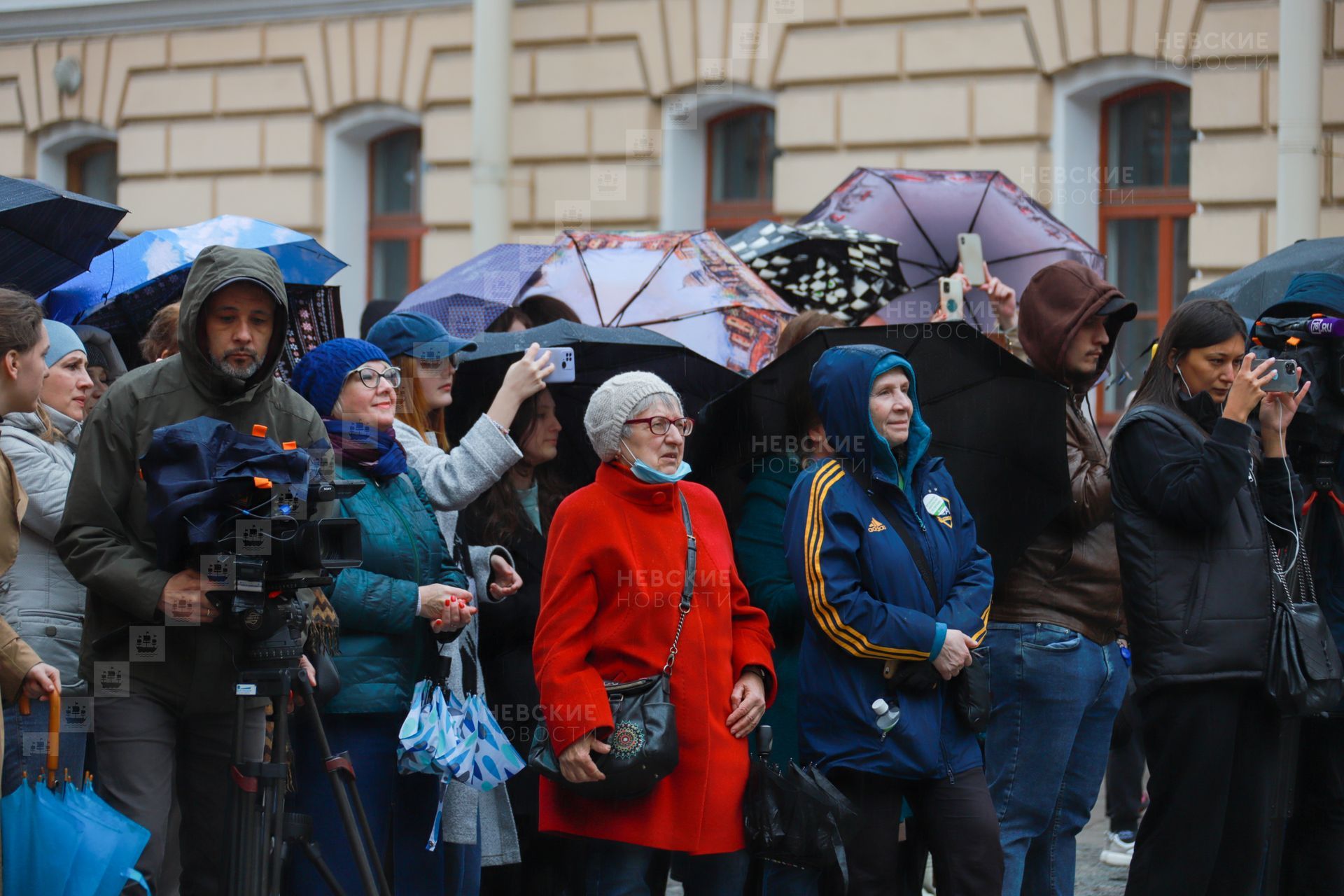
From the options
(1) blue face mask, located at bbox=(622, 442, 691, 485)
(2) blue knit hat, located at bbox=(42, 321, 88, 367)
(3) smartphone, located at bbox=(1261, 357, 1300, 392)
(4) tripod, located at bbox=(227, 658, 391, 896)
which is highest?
(2) blue knit hat, located at bbox=(42, 321, 88, 367)

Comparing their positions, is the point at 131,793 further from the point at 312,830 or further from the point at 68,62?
the point at 68,62

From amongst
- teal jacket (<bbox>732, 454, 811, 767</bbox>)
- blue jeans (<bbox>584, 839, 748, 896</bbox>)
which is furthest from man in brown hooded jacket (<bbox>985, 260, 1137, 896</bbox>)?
blue jeans (<bbox>584, 839, 748, 896</bbox>)

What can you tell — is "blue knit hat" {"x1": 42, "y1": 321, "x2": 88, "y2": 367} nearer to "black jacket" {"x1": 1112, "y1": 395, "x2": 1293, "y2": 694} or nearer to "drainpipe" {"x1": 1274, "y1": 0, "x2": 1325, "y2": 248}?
"black jacket" {"x1": 1112, "y1": 395, "x2": 1293, "y2": 694}

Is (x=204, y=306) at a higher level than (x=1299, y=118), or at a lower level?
lower

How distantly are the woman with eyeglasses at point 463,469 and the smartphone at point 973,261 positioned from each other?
7.93 feet

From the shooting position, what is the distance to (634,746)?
4.33 meters

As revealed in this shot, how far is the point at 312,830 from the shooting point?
443cm

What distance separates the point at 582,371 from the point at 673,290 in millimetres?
1366

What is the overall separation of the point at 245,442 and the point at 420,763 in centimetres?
116

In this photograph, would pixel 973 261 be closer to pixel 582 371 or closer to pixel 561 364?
pixel 582 371

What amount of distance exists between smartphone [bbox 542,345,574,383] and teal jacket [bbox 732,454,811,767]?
66 centimetres

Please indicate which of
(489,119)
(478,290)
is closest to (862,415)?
(478,290)

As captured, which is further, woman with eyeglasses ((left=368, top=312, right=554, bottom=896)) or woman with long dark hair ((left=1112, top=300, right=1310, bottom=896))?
woman with eyeglasses ((left=368, top=312, right=554, bottom=896))

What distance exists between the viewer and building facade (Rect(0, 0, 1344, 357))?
1171cm
